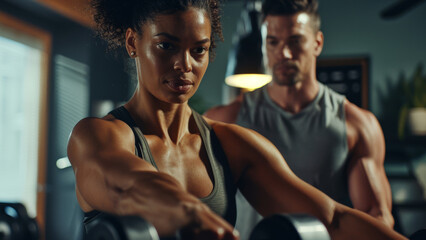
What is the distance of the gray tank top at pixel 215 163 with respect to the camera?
0.61m

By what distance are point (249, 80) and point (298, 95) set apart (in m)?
0.13

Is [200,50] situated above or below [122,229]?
above

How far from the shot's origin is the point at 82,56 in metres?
2.75

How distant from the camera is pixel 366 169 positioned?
100 centimetres

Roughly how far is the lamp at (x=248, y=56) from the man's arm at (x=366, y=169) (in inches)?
8.7

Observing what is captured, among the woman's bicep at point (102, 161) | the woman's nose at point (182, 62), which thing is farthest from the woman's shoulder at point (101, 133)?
the woman's nose at point (182, 62)

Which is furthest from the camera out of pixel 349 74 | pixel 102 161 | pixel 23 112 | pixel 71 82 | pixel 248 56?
pixel 71 82

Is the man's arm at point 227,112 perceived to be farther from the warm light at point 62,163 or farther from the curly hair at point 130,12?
the warm light at point 62,163

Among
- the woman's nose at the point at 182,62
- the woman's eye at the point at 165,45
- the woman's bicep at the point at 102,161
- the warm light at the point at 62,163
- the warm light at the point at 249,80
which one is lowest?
the warm light at the point at 62,163

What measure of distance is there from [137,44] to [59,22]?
233 cm

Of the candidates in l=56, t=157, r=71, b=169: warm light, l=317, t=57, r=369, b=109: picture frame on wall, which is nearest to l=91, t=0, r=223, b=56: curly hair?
l=317, t=57, r=369, b=109: picture frame on wall

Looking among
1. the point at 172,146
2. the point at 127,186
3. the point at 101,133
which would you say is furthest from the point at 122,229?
the point at 172,146

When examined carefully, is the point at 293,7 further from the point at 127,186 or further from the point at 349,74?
the point at 349,74

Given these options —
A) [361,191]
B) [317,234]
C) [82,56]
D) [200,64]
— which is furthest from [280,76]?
[82,56]
